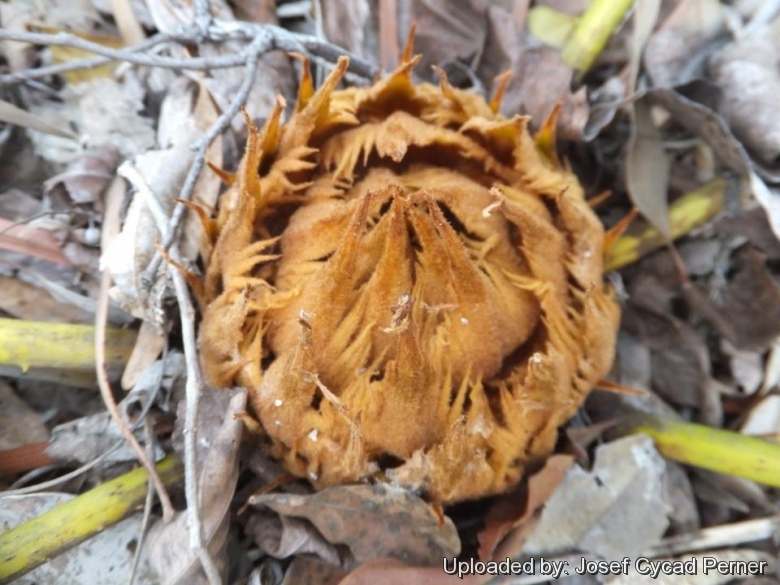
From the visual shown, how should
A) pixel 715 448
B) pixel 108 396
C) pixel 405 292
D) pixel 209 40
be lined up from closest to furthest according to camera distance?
pixel 405 292, pixel 108 396, pixel 715 448, pixel 209 40

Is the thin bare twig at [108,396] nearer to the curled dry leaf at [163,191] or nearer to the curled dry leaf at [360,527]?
the curled dry leaf at [163,191]

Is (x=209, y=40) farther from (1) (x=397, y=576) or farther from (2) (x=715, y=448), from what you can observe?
(2) (x=715, y=448)

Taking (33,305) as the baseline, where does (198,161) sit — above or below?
above

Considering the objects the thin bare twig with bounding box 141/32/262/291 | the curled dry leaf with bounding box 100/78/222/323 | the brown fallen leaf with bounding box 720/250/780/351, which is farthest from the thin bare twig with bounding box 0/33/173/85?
→ the brown fallen leaf with bounding box 720/250/780/351

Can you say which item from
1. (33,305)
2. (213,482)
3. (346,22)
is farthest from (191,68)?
(213,482)

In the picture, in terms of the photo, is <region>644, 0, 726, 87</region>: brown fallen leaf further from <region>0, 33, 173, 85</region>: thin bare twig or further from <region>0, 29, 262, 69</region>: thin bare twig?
<region>0, 33, 173, 85</region>: thin bare twig

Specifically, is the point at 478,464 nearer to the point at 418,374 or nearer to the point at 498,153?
the point at 418,374
